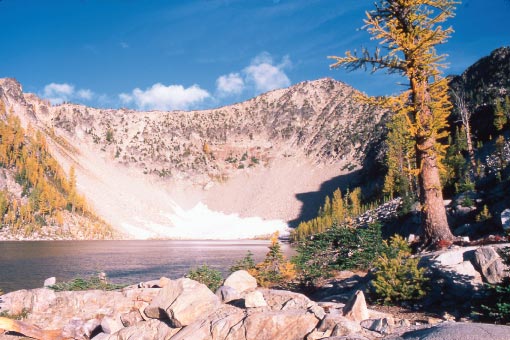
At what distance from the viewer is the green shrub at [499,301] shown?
29.0 ft

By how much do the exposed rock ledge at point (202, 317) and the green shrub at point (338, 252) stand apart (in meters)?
4.52

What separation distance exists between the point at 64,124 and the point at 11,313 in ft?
676

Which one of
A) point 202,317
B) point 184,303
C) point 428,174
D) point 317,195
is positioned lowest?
point 202,317

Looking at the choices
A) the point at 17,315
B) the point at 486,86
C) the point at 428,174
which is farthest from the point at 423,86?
the point at 486,86

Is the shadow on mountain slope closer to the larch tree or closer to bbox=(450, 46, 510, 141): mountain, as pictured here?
bbox=(450, 46, 510, 141): mountain

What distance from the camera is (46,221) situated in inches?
5049

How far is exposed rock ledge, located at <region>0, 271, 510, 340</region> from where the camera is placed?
9.29 metres

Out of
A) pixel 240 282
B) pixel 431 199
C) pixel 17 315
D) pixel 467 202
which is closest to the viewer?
pixel 240 282

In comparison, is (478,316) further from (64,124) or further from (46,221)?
(64,124)

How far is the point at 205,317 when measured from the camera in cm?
1228

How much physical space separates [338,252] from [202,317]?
960 cm

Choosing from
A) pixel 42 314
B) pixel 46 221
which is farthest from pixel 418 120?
pixel 46 221

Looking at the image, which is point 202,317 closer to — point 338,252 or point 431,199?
point 338,252

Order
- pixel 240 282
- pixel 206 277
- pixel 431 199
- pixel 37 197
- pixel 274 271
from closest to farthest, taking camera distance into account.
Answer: pixel 240 282
pixel 431 199
pixel 206 277
pixel 274 271
pixel 37 197
